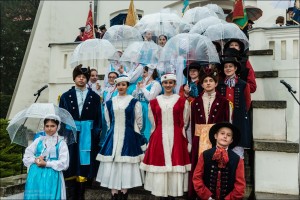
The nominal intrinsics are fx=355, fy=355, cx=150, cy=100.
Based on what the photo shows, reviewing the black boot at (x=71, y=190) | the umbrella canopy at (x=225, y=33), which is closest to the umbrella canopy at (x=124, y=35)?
the umbrella canopy at (x=225, y=33)

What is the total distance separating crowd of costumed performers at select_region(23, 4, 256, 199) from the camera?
12.2 feet

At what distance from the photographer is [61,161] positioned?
Result: 435 centimetres

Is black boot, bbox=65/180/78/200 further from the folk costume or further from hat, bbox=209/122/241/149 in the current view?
hat, bbox=209/122/241/149

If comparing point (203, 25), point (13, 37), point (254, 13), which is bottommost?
point (203, 25)

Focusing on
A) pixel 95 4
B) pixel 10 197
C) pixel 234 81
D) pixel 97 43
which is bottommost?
pixel 10 197

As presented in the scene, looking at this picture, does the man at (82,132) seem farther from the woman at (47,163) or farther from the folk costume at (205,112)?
the folk costume at (205,112)

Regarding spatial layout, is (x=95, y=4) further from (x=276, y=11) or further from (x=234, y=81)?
(x=234, y=81)

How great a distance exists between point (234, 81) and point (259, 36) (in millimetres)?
3415

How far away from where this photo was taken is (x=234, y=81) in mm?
4980

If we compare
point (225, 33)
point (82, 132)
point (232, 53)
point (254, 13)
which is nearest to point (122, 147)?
point (82, 132)

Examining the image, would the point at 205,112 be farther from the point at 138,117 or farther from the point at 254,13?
the point at 254,13

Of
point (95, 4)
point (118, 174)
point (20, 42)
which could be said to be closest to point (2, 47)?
point (20, 42)

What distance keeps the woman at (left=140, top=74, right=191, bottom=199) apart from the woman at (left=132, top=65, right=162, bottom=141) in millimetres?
867

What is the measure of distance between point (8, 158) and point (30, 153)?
403 centimetres
